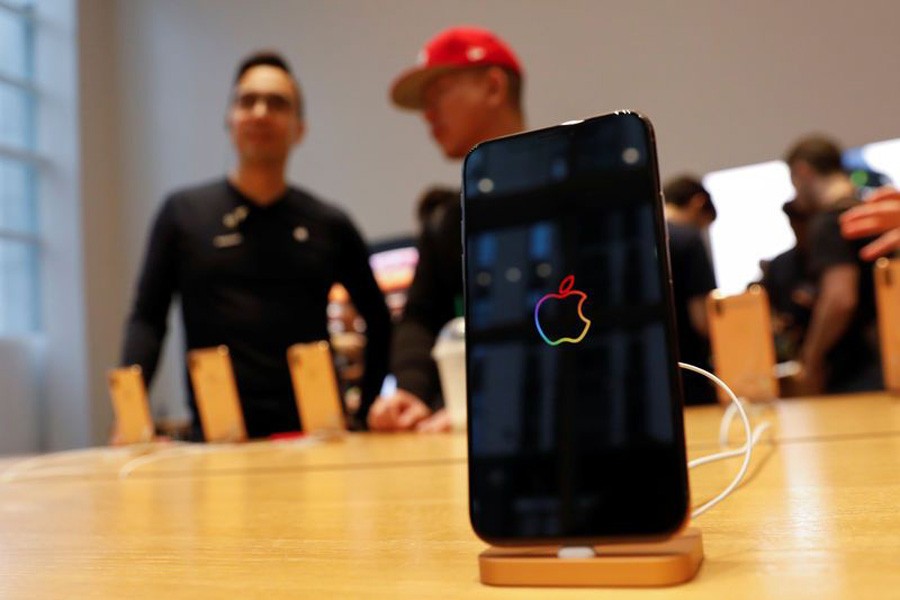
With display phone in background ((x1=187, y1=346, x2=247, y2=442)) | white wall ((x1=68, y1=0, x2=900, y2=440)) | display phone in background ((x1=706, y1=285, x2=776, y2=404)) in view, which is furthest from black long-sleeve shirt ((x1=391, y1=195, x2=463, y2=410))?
white wall ((x1=68, y1=0, x2=900, y2=440))

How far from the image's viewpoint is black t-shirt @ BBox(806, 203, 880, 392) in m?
1.98

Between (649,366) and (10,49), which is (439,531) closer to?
(649,366)

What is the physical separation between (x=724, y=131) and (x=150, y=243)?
3011 millimetres

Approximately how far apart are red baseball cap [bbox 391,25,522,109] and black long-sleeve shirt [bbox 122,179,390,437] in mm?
380

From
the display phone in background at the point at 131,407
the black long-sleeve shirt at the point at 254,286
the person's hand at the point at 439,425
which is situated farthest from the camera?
the black long-sleeve shirt at the point at 254,286

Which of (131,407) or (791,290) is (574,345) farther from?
(791,290)

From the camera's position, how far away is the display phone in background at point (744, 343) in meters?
1.14

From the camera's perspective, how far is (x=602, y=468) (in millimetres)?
300

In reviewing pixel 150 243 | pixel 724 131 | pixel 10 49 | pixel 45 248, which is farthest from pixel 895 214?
pixel 10 49

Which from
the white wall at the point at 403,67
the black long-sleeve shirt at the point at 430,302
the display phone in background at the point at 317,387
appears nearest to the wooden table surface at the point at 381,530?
the display phone in background at the point at 317,387

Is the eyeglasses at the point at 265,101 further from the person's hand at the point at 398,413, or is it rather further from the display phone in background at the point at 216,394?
the person's hand at the point at 398,413

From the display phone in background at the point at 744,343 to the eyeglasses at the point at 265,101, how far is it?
103 centimetres

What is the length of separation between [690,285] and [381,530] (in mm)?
1299

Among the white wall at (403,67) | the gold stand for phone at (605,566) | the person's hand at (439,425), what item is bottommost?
the person's hand at (439,425)
